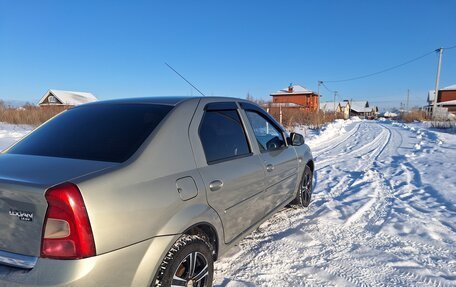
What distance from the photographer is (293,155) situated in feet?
13.9

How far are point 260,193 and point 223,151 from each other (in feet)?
2.49

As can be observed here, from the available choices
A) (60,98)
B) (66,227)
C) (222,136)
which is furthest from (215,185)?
(60,98)

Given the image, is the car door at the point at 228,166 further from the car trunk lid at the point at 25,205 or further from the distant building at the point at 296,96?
the distant building at the point at 296,96

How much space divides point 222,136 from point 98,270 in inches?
61.2

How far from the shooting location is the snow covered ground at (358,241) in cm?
289

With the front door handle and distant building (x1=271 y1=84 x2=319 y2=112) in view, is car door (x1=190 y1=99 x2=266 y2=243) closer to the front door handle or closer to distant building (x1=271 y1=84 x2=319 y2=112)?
the front door handle

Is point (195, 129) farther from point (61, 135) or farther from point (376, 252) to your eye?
point (376, 252)

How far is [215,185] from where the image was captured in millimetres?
2438

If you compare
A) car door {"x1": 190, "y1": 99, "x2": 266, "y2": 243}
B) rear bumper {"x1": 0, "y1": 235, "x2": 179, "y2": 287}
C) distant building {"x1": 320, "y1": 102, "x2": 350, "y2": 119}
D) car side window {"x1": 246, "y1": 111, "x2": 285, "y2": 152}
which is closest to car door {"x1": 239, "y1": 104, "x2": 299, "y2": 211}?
car side window {"x1": 246, "y1": 111, "x2": 285, "y2": 152}

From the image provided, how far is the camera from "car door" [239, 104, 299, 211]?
11.3ft

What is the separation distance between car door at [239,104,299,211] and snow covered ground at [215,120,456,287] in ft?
1.66

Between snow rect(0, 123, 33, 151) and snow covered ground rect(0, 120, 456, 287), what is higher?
snow rect(0, 123, 33, 151)

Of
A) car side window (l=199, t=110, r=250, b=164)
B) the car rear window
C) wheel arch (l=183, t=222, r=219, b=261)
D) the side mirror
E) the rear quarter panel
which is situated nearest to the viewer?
the rear quarter panel

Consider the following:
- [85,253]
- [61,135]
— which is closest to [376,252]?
[85,253]
